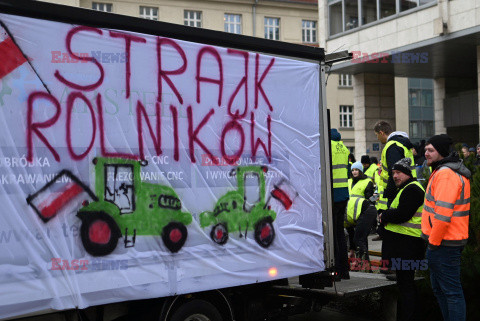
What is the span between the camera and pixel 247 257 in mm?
5055

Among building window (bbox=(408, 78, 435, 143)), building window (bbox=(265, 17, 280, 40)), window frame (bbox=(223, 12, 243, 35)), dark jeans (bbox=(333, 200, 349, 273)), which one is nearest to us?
dark jeans (bbox=(333, 200, 349, 273))

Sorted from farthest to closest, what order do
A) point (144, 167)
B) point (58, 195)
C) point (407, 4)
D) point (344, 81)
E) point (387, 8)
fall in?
point (344, 81), point (387, 8), point (407, 4), point (144, 167), point (58, 195)

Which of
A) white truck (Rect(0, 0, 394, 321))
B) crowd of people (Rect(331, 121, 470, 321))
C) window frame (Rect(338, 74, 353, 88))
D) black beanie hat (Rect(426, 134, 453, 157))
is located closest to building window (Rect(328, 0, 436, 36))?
crowd of people (Rect(331, 121, 470, 321))

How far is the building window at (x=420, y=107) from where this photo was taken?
155 ft

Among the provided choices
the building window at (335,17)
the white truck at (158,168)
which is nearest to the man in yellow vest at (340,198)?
the white truck at (158,168)

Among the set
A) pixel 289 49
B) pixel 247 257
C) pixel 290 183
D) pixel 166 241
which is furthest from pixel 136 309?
pixel 289 49

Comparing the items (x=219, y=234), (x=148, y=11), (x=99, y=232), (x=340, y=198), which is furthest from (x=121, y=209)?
(x=148, y=11)

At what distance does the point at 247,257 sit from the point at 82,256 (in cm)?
139

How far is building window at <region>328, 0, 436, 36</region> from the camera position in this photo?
74.7 ft

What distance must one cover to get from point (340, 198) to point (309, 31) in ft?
129

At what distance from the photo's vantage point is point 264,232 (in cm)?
519

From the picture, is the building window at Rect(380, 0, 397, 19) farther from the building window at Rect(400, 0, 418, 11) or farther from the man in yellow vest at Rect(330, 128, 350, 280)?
the man in yellow vest at Rect(330, 128, 350, 280)

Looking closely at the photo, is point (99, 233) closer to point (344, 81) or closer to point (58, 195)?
point (58, 195)

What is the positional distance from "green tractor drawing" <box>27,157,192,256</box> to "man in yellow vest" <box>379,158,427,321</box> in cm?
230
